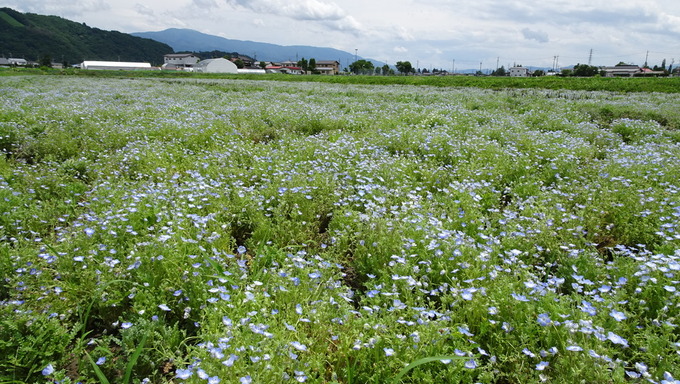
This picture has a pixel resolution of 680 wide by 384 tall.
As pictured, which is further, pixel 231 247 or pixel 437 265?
pixel 231 247

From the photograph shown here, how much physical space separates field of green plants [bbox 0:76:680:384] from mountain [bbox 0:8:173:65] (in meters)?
161

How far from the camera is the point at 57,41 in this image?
15575 cm

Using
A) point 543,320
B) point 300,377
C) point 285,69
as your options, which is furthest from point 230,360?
point 285,69

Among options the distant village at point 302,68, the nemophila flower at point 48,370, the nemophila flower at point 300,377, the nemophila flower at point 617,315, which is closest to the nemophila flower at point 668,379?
the nemophila flower at point 617,315

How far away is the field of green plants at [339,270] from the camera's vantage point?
8.36ft

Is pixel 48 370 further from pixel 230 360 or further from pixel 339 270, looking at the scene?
pixel 339 270

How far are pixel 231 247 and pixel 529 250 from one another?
3301 millimetres

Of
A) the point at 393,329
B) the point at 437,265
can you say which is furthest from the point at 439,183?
the point at 393,329

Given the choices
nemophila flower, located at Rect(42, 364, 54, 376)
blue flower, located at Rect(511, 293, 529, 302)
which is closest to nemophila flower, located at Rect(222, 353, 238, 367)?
nemophila flower, located at Rect(42, 364, 54, 376)

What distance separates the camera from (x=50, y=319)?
2.99 meters

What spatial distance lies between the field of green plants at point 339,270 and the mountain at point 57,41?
161 m

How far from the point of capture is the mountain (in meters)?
147

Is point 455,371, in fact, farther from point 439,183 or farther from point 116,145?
point 116,145

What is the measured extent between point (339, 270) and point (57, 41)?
661ft
